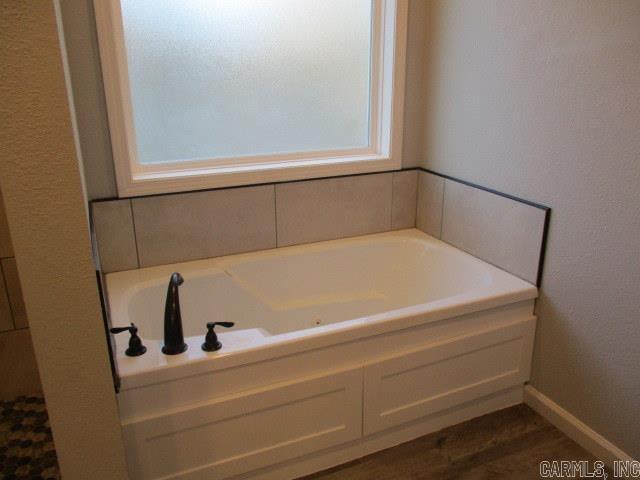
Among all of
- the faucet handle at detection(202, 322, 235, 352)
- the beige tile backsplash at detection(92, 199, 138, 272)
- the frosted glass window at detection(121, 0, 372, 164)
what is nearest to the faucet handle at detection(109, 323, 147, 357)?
the faucet handle at detection(202, 322, 235, 352)

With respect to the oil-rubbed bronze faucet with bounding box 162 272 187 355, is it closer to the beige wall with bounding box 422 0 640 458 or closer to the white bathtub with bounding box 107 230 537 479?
the white bathtub with bounding box 107 230 537 479

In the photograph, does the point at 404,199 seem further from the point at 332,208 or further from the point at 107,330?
the point at 107,330

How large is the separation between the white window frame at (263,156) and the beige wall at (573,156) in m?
0.31

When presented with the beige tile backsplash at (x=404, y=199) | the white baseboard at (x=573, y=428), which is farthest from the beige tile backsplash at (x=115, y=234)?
the white baseboard at (x=573, y=428)

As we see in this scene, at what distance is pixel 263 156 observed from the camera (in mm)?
2457

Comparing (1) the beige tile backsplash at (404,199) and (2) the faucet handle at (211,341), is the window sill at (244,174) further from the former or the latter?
(2) the faucet handle at (211,341)

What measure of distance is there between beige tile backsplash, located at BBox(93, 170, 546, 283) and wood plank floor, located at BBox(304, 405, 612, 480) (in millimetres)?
603

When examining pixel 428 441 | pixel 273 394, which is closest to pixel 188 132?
pixel 273 394

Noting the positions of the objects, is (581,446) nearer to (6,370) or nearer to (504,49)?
(504,49)

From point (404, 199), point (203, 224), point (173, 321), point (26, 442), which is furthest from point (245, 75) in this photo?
point (26, 442)

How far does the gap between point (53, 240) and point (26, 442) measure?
1.28m

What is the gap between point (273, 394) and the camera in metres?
1.72

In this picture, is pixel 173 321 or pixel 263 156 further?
pixel 263 156

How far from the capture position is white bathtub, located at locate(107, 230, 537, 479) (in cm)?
164
